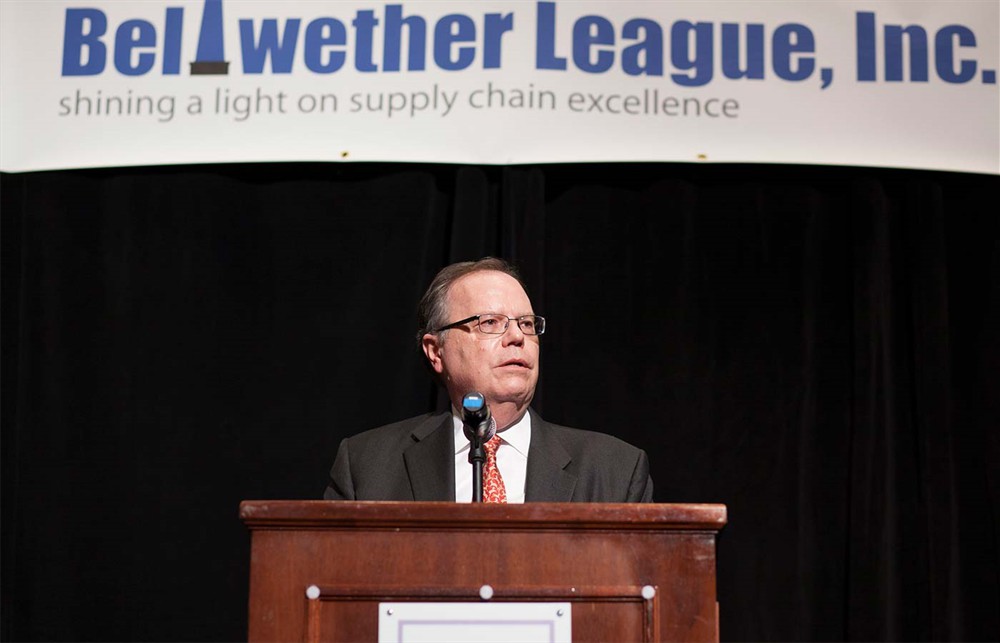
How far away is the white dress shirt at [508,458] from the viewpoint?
2.41m

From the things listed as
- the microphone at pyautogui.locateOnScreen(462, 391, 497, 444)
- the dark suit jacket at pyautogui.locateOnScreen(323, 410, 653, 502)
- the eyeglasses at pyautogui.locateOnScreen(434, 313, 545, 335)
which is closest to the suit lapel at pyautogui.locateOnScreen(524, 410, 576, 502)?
the dark suit jacket at pyautogui.locateOnScreen(323, 410, 653, 502)

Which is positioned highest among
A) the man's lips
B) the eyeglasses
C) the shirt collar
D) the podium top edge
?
the eyeglasses

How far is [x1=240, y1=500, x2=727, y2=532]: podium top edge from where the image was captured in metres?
1.47

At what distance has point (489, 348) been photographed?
2.54 m

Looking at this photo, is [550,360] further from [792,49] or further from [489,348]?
[792,49]

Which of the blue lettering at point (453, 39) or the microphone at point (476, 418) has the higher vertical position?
the blue lettering at point (453, 39)

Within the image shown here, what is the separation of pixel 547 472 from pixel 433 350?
0.45 meters

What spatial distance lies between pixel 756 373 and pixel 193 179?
188 centimetres

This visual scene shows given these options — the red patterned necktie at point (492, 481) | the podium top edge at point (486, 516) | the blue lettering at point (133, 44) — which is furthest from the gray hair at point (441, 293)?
the blue lettering at point (133, 44)

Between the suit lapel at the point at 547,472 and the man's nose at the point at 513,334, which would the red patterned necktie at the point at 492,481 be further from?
the man's nose at the point at 513,334

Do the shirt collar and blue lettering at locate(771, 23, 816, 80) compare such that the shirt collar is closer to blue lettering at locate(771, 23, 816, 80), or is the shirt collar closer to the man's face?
the man's face

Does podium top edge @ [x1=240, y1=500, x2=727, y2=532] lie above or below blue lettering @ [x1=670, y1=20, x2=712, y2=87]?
below

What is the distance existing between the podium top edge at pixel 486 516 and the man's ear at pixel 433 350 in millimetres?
1160

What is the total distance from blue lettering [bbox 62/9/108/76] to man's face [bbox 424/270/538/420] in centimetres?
152
